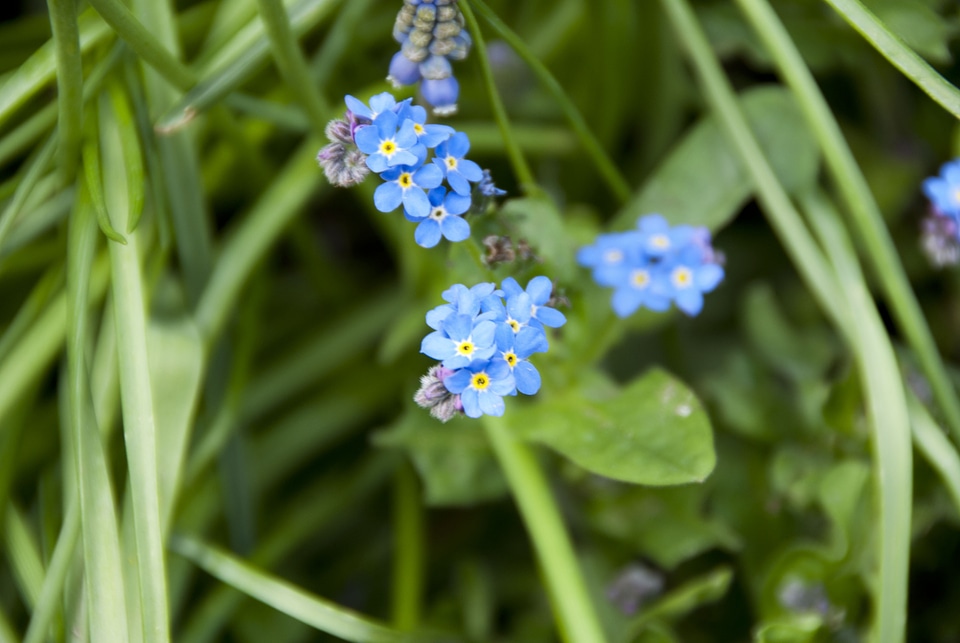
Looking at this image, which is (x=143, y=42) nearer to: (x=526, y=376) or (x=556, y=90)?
(x=556, y=90)

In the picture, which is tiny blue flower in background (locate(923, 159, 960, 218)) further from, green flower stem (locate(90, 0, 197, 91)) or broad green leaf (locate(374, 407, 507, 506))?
green flower stem (locate(90, 0, 197, 91))

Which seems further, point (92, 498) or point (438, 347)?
point (92, 498)

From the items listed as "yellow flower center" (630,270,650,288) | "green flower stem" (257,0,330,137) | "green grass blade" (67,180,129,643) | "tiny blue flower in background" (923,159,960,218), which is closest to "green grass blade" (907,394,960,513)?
"tiny blue flower in background" (923,159,960,218)

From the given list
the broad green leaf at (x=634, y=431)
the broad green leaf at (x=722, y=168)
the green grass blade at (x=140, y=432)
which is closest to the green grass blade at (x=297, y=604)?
the green grass blade at (x=140, y=432)

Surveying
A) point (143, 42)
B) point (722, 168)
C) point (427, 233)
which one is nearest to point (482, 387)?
point (427, 233)

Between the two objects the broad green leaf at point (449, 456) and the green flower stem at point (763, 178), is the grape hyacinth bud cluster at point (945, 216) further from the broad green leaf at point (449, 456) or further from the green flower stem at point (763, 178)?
the broad green leaf at point (449, 456)

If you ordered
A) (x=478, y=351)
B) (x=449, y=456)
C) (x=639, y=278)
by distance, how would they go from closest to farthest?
→ 1. (x=478, y=351)
2. (x=639, y=278)
3. (x=449, y=456)

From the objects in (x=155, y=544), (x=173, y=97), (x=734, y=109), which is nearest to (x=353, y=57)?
(x=173, y=97)
